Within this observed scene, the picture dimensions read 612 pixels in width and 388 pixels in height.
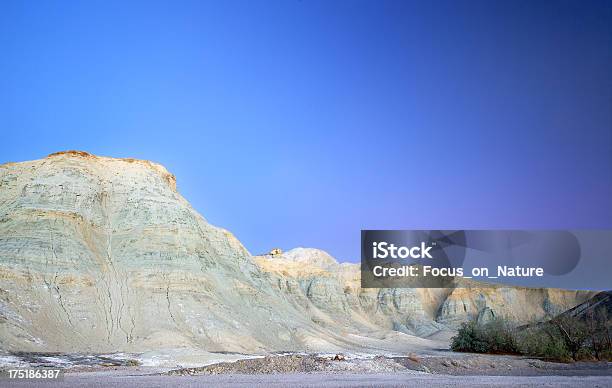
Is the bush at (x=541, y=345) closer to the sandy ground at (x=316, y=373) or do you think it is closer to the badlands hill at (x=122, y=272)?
the sandy ground at (x=316, y=373)

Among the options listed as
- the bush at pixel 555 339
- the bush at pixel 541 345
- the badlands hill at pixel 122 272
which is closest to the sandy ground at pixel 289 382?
the bush at pixel 541 345

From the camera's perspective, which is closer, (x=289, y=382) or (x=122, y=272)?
(x=289, y=382)

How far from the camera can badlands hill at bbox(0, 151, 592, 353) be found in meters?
38.4

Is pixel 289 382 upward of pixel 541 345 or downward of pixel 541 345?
downward

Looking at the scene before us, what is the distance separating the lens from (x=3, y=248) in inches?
1629

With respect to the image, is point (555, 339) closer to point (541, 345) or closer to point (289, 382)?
point (541, 345)

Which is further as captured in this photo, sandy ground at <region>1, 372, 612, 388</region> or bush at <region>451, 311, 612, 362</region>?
bush at <region>451, 311, 612, 362</region>

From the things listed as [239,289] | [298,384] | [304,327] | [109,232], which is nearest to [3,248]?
[109,232]

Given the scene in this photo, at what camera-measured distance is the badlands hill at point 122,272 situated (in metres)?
38.4

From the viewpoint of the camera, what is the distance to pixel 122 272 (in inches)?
1793

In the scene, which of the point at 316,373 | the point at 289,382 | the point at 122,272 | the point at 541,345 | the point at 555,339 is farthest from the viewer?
the point at 122,272

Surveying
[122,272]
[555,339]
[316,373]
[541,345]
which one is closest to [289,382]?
[316,373]

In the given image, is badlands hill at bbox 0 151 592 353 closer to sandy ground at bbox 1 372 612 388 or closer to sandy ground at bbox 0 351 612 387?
sandy ground at bbox 0 351 612 387

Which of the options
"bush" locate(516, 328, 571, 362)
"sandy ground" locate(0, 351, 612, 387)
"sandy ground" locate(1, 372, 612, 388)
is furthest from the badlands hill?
"bush" locate(516, 328, 571, 362)
